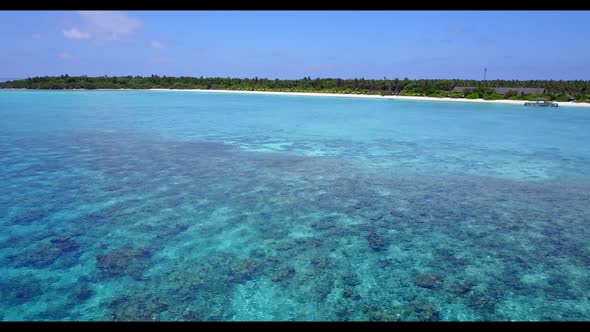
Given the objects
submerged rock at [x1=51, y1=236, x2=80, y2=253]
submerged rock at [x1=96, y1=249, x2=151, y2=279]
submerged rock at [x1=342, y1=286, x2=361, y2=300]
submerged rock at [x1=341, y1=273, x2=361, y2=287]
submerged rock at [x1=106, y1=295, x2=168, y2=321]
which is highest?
submerged rock at [x1=51, y1=236, x2=80, y2=253]

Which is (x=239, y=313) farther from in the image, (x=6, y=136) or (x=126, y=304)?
(x=6, y=136)

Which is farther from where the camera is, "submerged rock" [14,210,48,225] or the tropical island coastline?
the tropical island coastline

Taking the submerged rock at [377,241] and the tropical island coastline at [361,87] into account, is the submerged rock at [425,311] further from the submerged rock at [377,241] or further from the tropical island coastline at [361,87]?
the tropical island coastline at [361,87]

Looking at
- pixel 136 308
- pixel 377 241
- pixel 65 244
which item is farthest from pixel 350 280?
pixel 65 244

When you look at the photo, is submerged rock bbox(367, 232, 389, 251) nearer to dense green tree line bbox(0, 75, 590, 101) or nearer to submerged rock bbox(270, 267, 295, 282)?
submerged rock bbox(270, 267, 295, 282)

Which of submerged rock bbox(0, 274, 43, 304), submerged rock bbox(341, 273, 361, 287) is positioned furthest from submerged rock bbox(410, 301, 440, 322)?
submerged rock bbox(0, 274, 43, 304)

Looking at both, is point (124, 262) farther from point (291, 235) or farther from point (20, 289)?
point (291, 235)

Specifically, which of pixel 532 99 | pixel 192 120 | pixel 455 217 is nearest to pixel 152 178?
pixel 455 217

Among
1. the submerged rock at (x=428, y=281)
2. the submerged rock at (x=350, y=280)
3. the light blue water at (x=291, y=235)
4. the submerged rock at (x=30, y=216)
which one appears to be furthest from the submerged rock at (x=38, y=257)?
the submerged rock at (x=428, y=281)

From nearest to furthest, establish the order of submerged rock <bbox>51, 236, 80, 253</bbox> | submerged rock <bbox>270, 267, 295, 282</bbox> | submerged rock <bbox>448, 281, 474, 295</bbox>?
submerged rock <bbox>448, 281, 474, 295</bbox>
submerged rock <bbox>270, 267, 295, 282</bbox>
submerged rock <bbox>51, 236, 80, 253</bbox>
